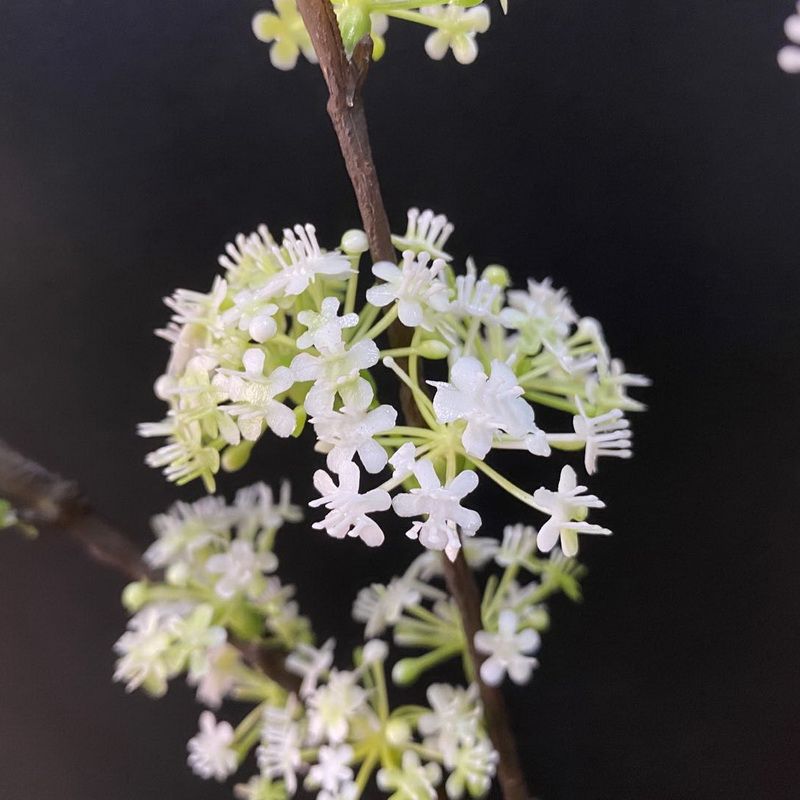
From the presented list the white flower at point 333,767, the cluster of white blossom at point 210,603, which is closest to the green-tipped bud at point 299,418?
the cluster of white blossom at point 210,603

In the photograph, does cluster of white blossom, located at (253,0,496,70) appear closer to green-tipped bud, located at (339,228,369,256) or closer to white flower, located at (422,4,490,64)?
white flower, located at (422,4,490,64)

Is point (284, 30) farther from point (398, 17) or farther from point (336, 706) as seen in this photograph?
point (336, 706)

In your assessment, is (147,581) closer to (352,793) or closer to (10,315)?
(352,793)

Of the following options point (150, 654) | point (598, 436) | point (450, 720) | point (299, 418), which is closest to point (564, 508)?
point (598, 436)

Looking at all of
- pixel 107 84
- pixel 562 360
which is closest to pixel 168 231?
pixel 107 84

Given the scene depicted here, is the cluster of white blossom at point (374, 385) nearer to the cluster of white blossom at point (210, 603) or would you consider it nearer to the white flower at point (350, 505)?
the white flower at point (350, 505)

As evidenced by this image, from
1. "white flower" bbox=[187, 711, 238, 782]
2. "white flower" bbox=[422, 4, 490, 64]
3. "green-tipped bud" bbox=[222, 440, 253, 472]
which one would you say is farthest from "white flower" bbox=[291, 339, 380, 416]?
"white flower" bbox=[187, 711, 238, 782]
